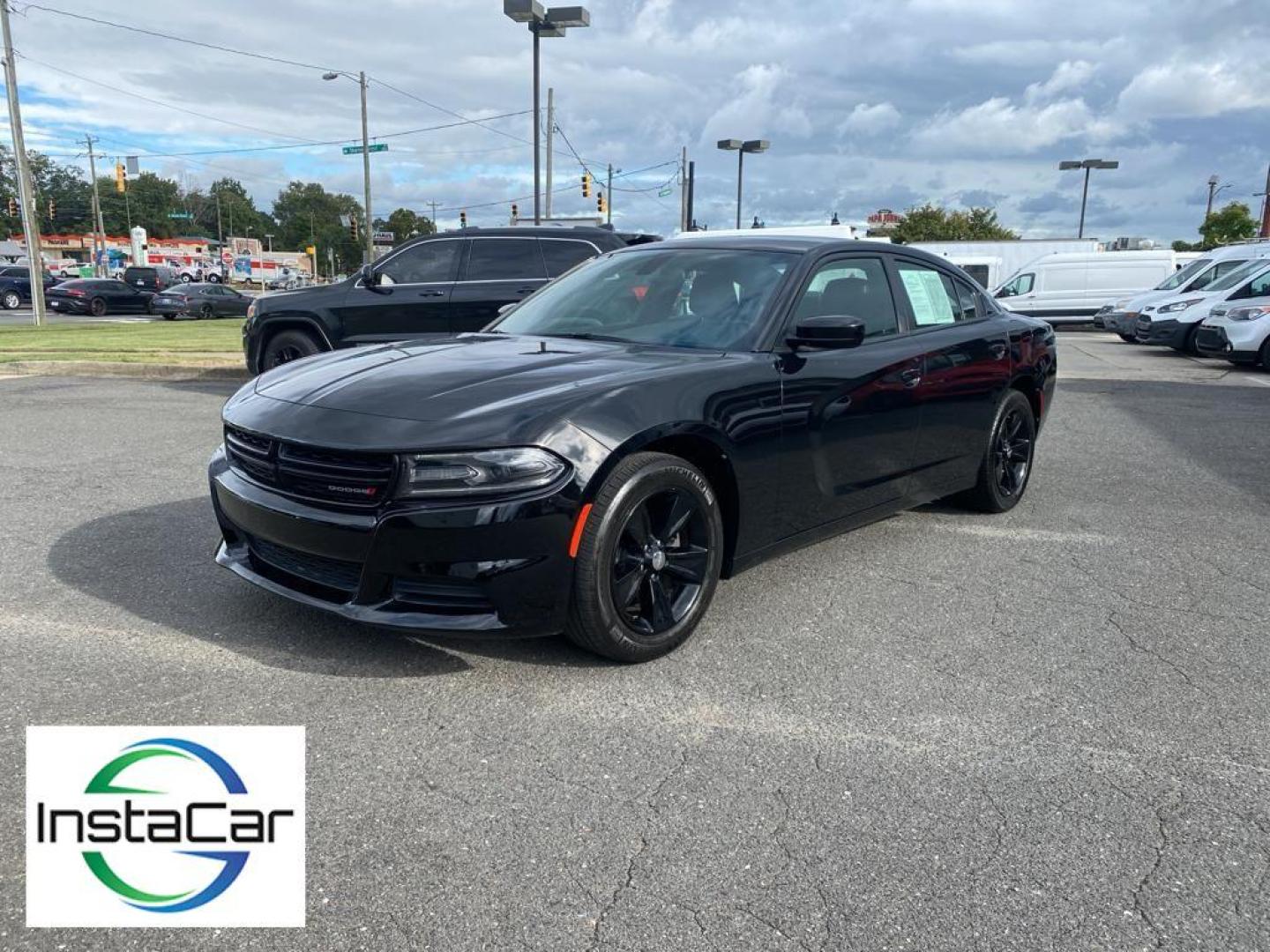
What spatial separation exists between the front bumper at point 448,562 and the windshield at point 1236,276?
1868 cm

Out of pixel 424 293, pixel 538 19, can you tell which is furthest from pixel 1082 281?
pixel 424 293

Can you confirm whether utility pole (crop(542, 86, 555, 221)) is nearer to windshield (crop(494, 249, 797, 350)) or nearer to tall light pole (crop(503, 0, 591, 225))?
tall light pole (crop(503, 0, 591, 225))

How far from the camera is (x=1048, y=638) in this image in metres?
3.90

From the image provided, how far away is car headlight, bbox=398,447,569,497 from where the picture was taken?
3.15 meters

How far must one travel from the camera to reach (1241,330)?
15.6 m

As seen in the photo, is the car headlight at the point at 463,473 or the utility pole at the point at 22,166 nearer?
the car headlight at the point at 463,473

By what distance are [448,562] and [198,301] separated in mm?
35159

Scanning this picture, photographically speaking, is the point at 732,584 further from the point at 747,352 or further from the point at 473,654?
the point at 473,654

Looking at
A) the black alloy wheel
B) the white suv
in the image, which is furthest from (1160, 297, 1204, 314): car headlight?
the black alloy wheel

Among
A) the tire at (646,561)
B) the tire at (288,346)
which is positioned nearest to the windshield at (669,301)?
the tire at (646,561)

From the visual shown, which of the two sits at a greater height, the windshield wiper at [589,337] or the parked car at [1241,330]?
the windshield wiper at [589,337]

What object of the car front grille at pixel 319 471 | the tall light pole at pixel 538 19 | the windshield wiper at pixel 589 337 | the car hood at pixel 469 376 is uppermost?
the tall light pole at pixel 538 19

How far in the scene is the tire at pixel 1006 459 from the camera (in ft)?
18.6

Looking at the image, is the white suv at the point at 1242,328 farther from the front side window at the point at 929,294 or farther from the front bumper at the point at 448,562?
the front bumper at the point at 448,562
